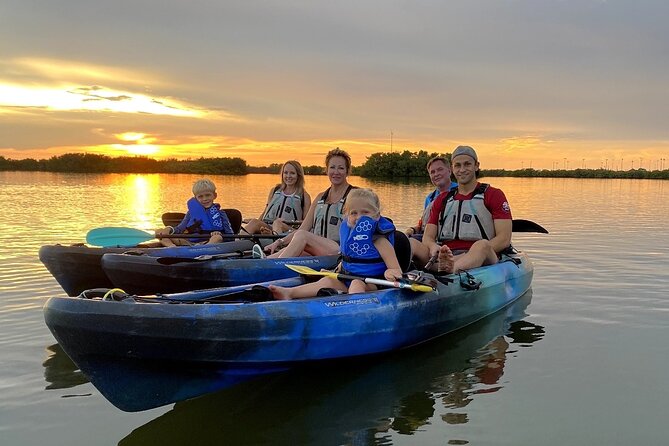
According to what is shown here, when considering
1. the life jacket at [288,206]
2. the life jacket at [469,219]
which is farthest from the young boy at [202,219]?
the life jacket at [469,219]

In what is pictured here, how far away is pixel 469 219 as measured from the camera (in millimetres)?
6312

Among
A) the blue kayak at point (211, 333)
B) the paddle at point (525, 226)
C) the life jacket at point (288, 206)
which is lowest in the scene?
the blue kayak at point (211, 333)

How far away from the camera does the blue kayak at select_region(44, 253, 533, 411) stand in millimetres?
3613

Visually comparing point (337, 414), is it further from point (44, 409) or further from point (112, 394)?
point (44, 409)

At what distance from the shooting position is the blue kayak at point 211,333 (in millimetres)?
3613

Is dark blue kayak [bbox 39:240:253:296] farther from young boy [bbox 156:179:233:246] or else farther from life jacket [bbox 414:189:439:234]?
life jacket [bbox 414:189:439:234]

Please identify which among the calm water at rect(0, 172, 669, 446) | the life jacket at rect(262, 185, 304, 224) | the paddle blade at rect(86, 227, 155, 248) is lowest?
the calm water at rect(0, 172, 669, 446)

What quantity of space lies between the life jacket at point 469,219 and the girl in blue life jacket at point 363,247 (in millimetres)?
1741

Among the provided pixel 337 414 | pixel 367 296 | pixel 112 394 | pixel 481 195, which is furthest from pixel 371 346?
pixel 481 195

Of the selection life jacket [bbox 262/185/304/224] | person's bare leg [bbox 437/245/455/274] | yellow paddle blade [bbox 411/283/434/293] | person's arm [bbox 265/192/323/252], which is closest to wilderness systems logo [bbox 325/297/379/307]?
yellow paddle blade [bbox 411/283/434/293]

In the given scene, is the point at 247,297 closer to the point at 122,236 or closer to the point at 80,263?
the point at 80,263

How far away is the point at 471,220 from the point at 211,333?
3466 millimetres

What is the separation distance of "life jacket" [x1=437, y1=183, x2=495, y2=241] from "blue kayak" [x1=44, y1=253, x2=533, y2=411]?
1651mm

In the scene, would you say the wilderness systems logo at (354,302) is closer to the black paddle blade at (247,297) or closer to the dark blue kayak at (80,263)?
the black paddle blade at (247,297)
